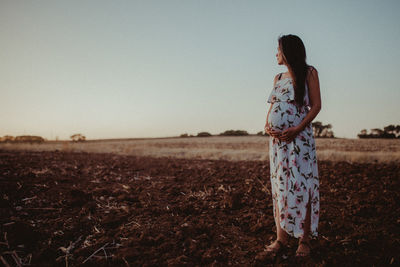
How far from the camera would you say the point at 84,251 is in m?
2.06

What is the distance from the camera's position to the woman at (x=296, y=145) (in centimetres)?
191

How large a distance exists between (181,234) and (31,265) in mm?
1353

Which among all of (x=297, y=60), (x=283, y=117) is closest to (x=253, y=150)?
(x=283, y=117)

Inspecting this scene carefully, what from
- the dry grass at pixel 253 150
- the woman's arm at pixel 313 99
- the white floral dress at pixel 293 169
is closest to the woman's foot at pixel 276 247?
the white floral dress at pixel 293 169

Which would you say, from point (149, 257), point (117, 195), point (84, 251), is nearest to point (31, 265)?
point (84, 251)

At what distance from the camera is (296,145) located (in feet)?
6.35

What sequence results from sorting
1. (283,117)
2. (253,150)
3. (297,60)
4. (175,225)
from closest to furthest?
(297,60) → (283,117) → (175,225) → (253,150)

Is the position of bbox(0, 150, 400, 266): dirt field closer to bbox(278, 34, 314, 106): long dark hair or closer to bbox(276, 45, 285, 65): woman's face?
bbox(278, 34, 314, 106): long dark hair

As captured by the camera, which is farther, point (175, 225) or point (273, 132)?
point (175, 225)

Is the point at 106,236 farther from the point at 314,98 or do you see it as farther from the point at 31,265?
the point at 314,98

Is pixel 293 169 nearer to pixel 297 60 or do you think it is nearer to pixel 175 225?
pixel 297 60

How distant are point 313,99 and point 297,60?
1.23ft

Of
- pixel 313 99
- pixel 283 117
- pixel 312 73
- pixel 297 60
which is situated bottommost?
pixel 283 117

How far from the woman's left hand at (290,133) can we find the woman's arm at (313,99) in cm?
3
